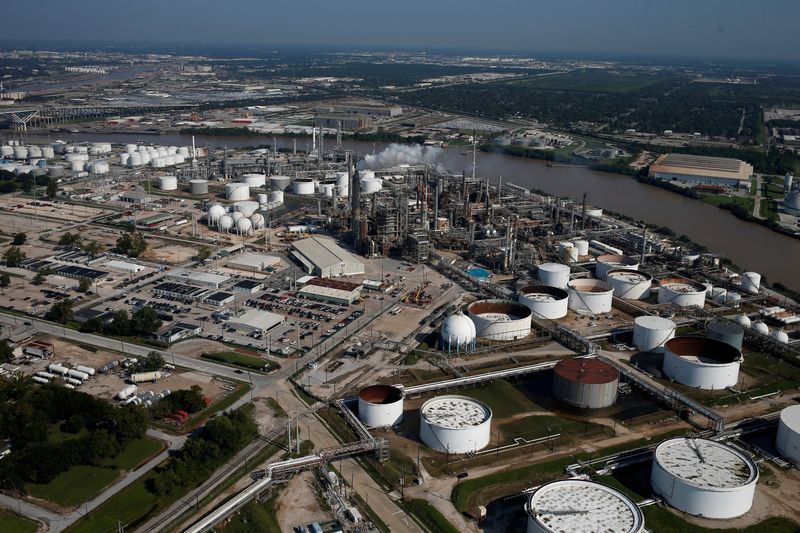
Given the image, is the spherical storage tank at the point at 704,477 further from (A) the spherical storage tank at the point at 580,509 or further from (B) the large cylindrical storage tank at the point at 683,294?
(B) the large cylindrical storage tank at the point at 683,294

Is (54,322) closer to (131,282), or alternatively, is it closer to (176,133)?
(131,282)

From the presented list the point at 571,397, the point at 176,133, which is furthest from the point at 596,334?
the point at 176,133

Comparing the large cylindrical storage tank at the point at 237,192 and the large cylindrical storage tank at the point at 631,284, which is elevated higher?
the large cylindrical storage tank at the point at 237,192

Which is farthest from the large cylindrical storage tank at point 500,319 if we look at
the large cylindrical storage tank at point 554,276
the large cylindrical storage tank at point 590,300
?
the large cylindrical storage tank at point 554,276

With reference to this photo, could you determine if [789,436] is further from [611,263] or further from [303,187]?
[303,187]

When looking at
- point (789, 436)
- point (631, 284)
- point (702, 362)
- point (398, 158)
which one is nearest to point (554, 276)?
point (631, 284)

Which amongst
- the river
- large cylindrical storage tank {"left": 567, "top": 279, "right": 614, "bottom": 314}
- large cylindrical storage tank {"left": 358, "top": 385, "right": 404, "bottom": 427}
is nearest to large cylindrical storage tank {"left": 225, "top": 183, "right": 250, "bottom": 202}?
the river
